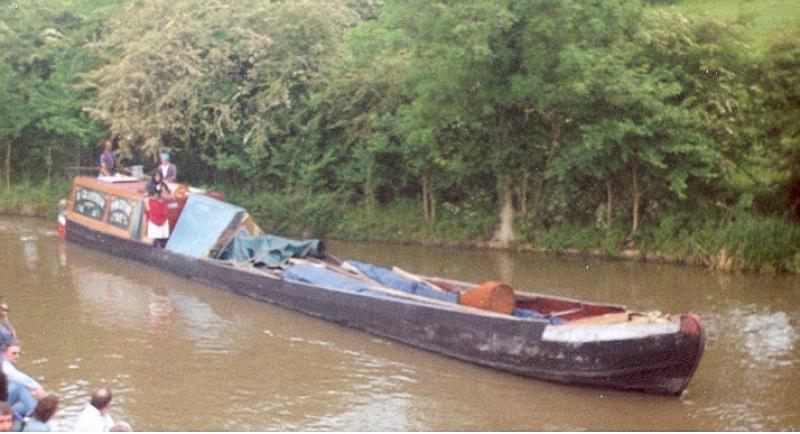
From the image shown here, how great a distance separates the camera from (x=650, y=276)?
802 inches

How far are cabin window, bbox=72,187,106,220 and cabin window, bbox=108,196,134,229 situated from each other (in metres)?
0.45

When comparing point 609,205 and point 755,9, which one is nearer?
point 609,205

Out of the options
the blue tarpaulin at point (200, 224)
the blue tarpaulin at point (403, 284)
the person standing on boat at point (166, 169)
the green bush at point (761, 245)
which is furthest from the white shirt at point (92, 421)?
the green bush at point (761, 245)

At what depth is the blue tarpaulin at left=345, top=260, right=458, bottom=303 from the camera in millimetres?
15641

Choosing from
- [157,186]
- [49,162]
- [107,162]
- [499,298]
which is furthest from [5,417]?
[49,162]

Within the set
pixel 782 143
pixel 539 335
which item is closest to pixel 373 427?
pixel 539 335

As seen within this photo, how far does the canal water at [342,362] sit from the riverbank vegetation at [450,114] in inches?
74.4

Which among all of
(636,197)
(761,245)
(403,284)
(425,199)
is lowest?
(403,284)

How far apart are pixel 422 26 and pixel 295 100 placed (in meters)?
5.12

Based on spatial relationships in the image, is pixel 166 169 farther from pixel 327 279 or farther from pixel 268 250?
pixel 327 279

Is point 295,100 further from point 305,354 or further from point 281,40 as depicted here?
point 305,354

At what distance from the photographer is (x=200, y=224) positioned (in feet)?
67.8

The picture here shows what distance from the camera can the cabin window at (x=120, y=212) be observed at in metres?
22.2

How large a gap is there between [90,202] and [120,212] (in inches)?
63.8
